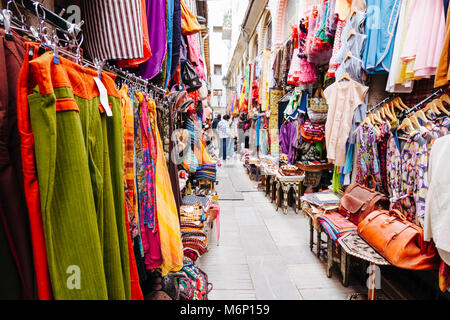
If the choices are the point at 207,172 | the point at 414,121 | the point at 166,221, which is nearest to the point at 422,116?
the point at 414,121

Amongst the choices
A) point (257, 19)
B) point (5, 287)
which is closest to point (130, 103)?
point (5, 287)

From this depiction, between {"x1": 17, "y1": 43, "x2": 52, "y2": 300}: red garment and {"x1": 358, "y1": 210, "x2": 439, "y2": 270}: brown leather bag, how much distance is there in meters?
2.09

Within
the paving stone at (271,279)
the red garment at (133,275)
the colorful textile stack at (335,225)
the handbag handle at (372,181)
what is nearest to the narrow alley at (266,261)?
the paving stone at (271,279)

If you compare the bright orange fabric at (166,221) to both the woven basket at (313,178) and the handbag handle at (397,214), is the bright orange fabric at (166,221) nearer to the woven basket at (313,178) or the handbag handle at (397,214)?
the handbag handle at (397,214)

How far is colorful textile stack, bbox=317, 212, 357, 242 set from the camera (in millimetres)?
2453

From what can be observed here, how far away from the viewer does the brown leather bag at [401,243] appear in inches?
69.0

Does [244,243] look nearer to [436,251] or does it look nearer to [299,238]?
[299,238]

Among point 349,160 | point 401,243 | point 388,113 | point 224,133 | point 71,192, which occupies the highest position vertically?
point 388,113

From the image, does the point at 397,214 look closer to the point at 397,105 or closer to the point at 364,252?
the point at 364,252

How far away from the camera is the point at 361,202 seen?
2.49m

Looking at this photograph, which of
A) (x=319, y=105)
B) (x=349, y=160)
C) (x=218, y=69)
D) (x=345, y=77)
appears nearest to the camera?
(x=345, y=77)

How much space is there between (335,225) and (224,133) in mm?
8162

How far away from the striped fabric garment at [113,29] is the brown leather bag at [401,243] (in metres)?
2.14

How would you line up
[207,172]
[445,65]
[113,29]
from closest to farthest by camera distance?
[113,29]
[445,65]
[207,172]
